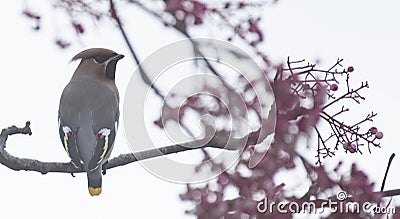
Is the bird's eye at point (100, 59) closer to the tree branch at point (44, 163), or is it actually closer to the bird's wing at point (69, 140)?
the bird's wing at point (69, 140)

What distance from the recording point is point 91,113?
10.1 feet

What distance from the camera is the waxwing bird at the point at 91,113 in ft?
9.48

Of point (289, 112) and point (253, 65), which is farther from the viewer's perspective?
point (253, 65)

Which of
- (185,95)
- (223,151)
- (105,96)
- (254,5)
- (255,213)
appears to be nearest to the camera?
(255,213)

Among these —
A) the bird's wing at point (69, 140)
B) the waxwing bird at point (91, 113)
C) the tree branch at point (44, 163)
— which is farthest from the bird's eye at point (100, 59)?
the tree branch at point (44, 163)

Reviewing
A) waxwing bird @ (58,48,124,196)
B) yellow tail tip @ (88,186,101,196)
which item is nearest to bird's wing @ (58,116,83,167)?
waxwing bird @ (58,48,124,196)

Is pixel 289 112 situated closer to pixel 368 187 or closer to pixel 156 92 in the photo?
pixel 368 187

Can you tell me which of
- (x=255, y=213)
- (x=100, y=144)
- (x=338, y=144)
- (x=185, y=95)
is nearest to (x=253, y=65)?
(x=185, y=95)

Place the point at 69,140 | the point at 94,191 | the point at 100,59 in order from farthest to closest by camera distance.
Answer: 1. the point at 100,59
2. the point at 69,140
3. the point at 94,191

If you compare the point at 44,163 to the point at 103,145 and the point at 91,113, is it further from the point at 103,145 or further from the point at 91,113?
the point at 91,113

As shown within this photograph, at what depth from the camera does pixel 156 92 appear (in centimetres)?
229

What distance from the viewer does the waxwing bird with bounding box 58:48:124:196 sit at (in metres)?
2.89

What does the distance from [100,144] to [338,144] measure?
3.81ft

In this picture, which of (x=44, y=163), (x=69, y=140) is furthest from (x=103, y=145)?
(x=44, y=163)
